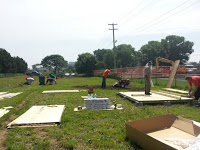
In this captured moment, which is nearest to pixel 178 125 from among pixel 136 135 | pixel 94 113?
pixel 136 135

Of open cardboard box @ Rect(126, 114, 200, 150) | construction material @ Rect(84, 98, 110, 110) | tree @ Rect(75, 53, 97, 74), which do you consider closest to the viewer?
open cardboard box @ Rect(126, 114, 200, 150)

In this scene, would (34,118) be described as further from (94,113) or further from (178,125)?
(178,125)

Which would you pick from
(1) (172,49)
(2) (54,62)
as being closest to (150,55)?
(1) (172,49)

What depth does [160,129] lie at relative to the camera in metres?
Answer: 4.36

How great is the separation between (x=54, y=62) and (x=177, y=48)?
69.9 m

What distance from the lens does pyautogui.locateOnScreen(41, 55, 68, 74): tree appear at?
359 ft

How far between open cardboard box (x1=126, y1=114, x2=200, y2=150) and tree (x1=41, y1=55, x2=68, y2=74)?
10807 cm

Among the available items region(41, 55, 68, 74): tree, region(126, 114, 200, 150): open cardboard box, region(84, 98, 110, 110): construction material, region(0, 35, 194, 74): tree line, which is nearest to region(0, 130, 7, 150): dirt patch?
region(126, 114, 200, 150): open cardboard box

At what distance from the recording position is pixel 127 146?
3.62m

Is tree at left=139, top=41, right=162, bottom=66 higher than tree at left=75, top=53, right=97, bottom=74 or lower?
higher

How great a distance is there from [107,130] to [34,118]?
7.88ft

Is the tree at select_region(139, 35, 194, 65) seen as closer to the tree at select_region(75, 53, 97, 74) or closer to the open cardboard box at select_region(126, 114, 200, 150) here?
the tree at select_region(75, 53, 97, 74)

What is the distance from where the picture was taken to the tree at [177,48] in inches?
2660

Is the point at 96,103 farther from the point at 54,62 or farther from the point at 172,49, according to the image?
the point at 54,62
